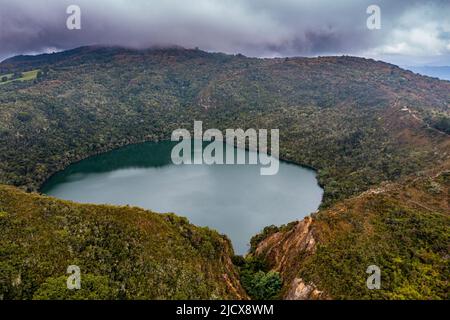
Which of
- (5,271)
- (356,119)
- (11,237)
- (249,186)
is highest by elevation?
(356,119)

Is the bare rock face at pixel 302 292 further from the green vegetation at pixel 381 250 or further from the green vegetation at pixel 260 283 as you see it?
the green vegetation at pixel 260 283

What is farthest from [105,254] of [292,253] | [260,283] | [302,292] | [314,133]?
[314,133]

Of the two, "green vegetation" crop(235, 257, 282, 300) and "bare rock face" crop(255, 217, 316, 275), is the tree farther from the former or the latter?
"bare rock face" crop(255, 217, 316, 275)

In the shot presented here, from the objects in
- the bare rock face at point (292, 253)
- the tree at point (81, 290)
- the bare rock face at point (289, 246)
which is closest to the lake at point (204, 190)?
the bare rock face at point (289, 246)

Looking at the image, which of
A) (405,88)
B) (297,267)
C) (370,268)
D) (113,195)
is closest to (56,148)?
(113,195)

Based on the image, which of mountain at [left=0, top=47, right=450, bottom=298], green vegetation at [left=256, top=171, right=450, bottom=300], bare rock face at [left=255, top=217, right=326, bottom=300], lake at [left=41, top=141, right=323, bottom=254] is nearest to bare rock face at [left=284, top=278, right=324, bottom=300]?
bare rock face at [left=255, top=217, right=326, bottom=300]

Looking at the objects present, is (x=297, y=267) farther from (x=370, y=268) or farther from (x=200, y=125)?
(x=200, y=125)
